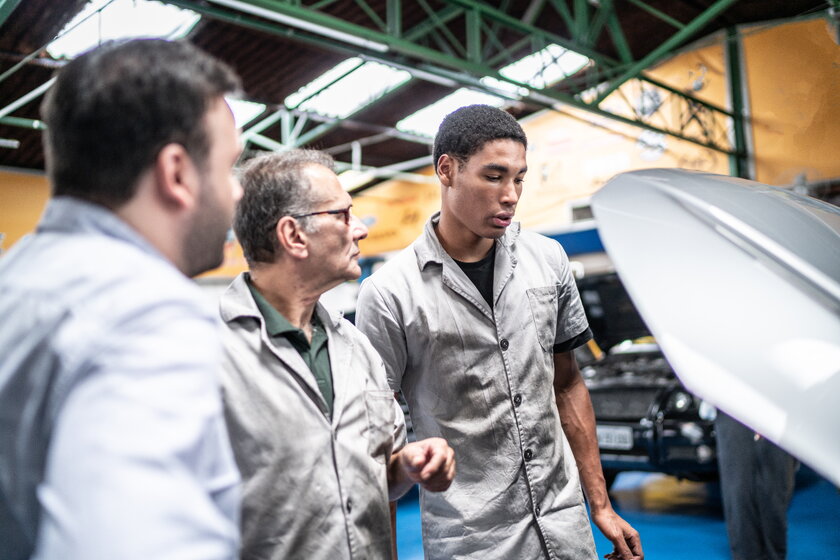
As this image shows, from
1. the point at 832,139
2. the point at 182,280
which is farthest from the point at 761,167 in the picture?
the point at 182,280

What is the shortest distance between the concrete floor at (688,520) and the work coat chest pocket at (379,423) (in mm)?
2798

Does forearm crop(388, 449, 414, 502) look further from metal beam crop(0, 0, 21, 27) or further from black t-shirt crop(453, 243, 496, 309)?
metal beam crop(0, 0, 21, 27)

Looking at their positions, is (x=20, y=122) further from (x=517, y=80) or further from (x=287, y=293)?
(x=287, y=293)

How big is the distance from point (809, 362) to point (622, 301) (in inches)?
180

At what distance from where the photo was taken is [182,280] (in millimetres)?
645

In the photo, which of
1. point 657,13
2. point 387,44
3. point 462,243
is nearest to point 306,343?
point 462,243

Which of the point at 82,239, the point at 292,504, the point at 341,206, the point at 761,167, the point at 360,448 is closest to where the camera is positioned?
the point at 82,239

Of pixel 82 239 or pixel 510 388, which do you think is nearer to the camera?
pixel 82 239

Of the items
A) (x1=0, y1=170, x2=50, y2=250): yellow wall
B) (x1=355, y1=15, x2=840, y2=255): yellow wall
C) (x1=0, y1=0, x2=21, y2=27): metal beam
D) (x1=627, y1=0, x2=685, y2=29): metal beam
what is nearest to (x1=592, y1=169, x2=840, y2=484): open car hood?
(x1=355, y1=15, x2=840, y2=255): yellow wall

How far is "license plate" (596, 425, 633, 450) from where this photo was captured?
4430 millimetres

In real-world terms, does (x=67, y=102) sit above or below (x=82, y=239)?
above

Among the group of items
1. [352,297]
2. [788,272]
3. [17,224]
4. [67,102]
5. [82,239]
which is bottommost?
[352,297]

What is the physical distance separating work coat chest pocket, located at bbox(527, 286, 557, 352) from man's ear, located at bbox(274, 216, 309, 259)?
0.66 metres

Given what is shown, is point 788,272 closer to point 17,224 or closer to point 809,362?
point 809,362
